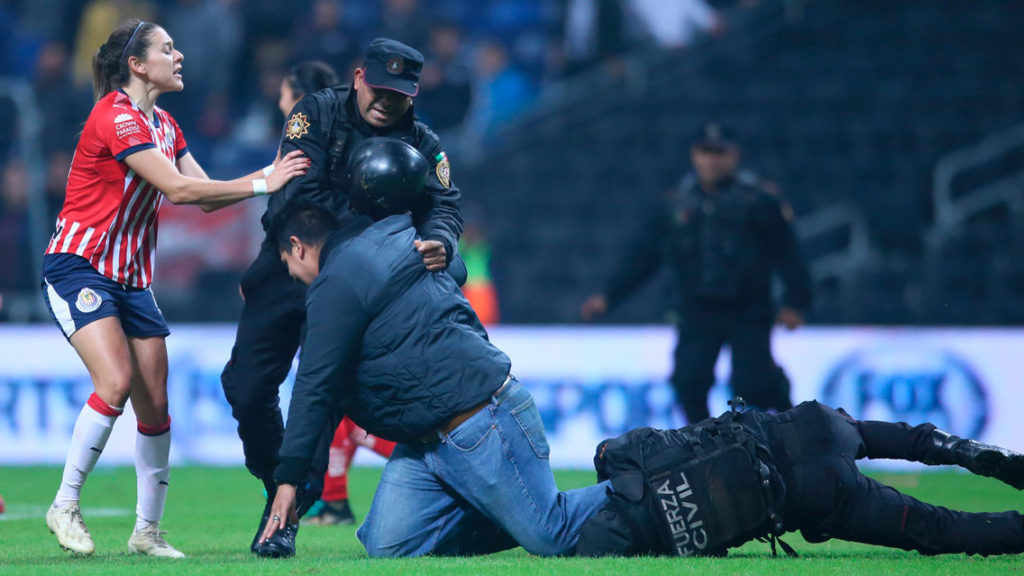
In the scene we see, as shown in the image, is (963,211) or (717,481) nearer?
(717,481)

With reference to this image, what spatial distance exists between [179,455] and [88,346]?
19.5 feet

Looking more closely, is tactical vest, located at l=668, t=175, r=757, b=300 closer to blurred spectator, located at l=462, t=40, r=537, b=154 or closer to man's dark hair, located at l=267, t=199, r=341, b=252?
man's dark hair, located at l=267, t=199, r=341, b=252

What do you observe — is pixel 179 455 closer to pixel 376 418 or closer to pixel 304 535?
pixel 304 535

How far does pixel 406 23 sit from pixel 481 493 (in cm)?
993

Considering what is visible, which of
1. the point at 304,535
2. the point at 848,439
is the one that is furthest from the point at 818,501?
the point at 304,535

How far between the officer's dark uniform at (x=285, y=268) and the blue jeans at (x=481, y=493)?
55 cm

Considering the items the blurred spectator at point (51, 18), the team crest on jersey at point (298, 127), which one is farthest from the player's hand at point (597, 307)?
the blurred spectator at point (51, 18)

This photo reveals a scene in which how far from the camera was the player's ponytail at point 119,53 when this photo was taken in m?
5.27

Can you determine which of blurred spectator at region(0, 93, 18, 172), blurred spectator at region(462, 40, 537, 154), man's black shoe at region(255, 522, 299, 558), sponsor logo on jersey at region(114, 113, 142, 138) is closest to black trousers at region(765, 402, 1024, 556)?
man's black shoe at region(255, 522, 299, 558)

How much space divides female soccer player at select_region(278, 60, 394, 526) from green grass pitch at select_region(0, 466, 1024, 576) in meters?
0.30

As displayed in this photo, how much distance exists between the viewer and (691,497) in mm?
4684

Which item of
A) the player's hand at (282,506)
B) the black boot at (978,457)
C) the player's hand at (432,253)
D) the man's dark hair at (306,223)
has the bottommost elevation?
the player's hand at (282,506)

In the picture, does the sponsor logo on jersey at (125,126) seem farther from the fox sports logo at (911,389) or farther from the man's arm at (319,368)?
the fox sports logo at (911,389)

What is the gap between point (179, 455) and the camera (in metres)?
10.8
